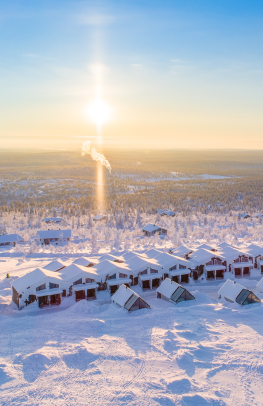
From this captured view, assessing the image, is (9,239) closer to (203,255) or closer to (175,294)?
(203,255)

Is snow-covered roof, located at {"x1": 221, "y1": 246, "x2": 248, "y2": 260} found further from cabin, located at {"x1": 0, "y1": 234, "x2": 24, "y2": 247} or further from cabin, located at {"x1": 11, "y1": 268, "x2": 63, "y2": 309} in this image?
cabin, located at {"x1": 0, "y1": 234, "x2": 24, "y2": 247}

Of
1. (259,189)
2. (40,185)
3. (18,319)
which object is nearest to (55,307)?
(18,319)

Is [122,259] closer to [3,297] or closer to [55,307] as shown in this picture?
[55,307]

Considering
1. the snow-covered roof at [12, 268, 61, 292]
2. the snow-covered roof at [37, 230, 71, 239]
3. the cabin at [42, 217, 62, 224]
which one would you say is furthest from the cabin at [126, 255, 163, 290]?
the cabin at [42, 217, 62, 224]

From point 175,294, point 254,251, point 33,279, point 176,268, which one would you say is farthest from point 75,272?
point 254,251

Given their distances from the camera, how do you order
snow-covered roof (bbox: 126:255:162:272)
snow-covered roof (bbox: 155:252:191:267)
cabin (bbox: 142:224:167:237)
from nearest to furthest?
1. snow-covered roof (bbox: 126:255:162:272)
2. snow-covered roof (bbox: 155:252:191:267)
3. cabin (bbox: 142:224:167:237)

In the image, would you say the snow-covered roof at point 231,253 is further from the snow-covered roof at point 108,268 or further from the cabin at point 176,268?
the snow-covered roof at point 108,268

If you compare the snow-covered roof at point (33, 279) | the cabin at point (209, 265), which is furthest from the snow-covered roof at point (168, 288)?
the snow-covered roof at point (33, 279)
